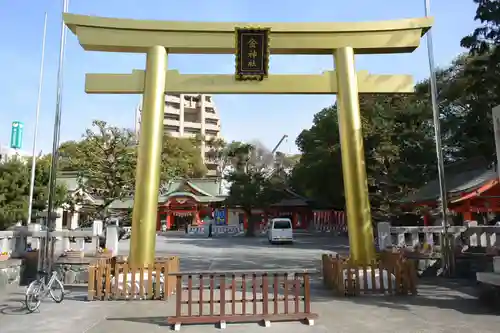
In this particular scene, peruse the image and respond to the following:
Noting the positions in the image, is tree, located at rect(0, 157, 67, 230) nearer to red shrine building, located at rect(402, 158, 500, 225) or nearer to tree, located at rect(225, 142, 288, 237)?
tree, located at rect(225, 142, 288, 237)

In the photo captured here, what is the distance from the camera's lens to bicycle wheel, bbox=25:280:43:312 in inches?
297

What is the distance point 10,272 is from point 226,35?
800 centimetres

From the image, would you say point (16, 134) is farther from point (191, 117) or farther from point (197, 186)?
point (191, 117)

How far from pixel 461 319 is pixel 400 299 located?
1.75 metres

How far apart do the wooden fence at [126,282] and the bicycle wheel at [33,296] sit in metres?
1.11

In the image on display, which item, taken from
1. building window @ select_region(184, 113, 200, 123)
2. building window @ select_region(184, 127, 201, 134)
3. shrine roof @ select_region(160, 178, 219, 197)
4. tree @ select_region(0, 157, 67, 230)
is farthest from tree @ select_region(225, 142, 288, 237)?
building window @ select_region(184, 113, 200, 123)

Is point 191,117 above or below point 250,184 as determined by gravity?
above

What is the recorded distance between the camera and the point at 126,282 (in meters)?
8.72

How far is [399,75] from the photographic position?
10148mm

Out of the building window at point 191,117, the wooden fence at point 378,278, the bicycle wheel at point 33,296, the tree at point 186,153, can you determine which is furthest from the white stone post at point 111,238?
the building window at point 191,117

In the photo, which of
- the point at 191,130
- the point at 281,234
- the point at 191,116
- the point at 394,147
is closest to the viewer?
the point at 394,147

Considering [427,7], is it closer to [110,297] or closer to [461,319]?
[461,319]

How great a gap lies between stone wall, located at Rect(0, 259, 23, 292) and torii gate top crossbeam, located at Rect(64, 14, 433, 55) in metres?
5.73

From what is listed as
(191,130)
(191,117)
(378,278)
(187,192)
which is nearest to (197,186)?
(187,192)
